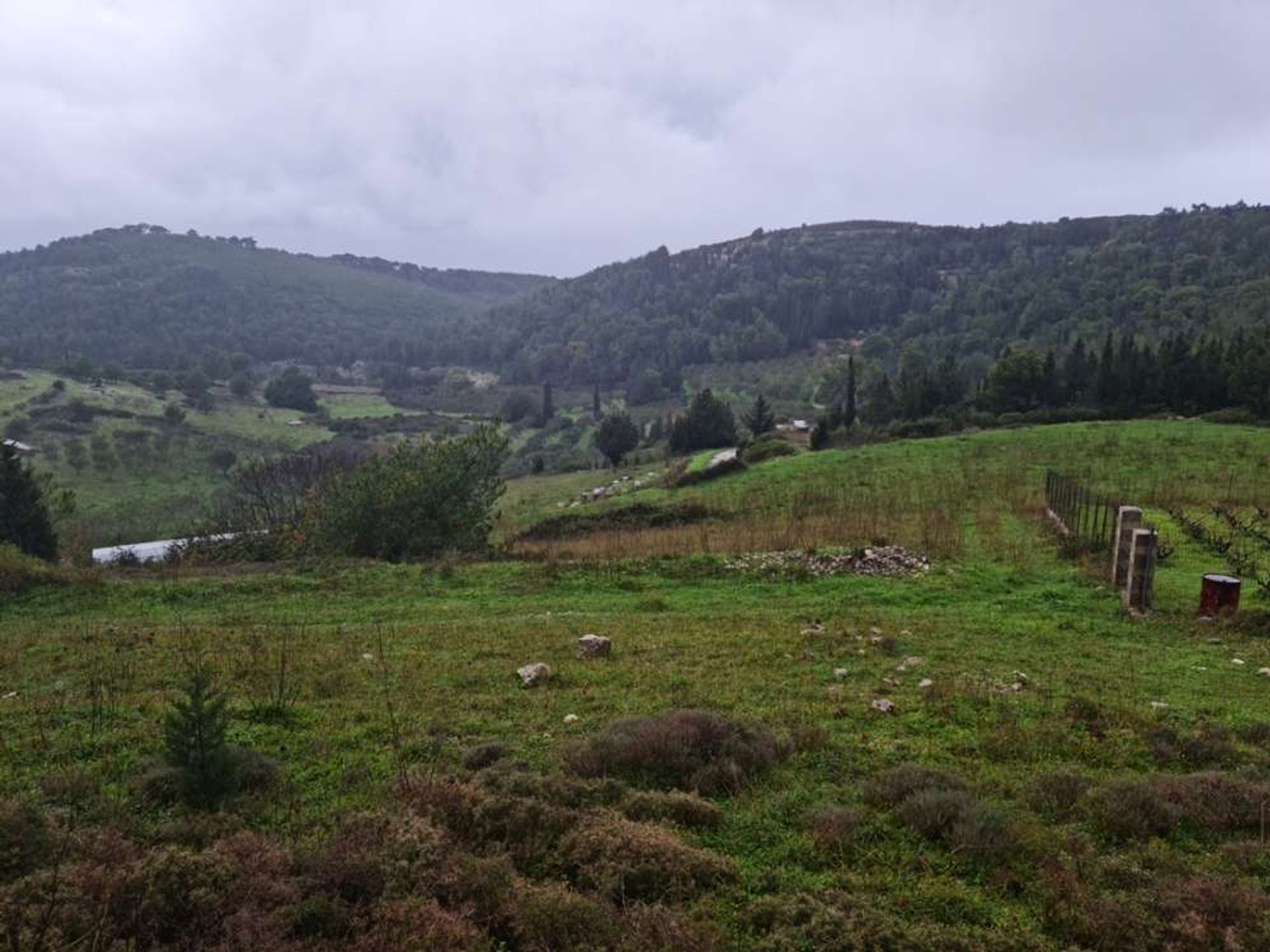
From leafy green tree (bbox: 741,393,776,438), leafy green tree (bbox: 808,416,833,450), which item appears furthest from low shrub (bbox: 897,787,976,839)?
leafy green tree (bbox: 741,393,776,438)

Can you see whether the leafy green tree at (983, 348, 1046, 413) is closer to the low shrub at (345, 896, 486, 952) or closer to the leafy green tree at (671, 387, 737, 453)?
the leafy green tree at (671, 387, 737, 453)

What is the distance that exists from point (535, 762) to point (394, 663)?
15.2ft

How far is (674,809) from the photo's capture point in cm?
625

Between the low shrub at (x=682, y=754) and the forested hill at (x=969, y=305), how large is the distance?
103 metres

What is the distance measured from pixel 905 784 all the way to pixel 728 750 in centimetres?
149

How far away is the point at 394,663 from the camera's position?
444 inches

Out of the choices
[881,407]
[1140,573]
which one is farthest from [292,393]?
[1140,573]

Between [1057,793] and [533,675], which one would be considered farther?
[533,675]

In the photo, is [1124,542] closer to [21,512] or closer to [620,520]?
[620,520]

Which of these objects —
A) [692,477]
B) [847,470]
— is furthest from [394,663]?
[692,477]

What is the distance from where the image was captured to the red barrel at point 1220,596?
13.6 metres

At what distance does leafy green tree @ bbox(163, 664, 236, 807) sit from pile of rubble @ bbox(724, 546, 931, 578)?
522 inches

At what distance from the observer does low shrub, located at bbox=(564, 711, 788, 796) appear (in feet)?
22.6

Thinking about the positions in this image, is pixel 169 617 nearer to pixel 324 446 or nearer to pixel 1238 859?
pixel 1238 859
